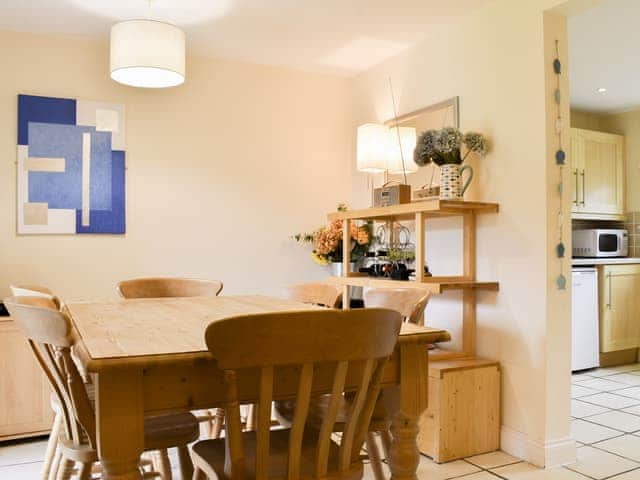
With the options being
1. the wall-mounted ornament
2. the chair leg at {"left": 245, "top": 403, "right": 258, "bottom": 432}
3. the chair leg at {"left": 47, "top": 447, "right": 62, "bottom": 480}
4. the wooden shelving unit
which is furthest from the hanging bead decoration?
the chair leg at {"left": 47, "top": 447, "right": 62, "bottom": 480}

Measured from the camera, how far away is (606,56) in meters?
3.92

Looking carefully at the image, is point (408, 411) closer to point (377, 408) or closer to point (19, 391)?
point (377, 408)

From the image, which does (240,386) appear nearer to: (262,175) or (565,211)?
(565,211)

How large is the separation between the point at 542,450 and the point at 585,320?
2.21 m

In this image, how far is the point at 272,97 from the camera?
164 inches

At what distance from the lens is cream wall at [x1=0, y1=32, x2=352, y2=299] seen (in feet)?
11.4

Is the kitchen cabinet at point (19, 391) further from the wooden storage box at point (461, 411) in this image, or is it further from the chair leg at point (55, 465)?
the wooden storage box at point (461, 411)

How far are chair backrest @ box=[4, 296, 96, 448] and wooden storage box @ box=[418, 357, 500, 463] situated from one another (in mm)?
1678

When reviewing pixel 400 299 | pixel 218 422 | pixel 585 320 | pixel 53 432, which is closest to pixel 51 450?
pixel 53 432

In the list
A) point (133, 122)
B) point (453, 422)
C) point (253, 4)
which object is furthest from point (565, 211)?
point (133, 122)

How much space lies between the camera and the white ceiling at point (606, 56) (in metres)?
3.24

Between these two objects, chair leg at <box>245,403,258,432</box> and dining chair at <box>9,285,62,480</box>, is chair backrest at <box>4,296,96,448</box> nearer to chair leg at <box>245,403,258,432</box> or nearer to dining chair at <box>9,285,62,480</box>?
dining chair at <box>9,285,62,480</box>

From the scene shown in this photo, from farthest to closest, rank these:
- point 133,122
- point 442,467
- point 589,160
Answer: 1. point 589,160
2. point 133,122
3. point 442,467

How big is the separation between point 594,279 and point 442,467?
2712mm
